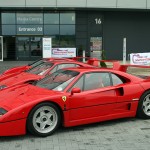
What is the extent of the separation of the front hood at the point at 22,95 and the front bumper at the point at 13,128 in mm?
285

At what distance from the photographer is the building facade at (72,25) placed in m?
26.9

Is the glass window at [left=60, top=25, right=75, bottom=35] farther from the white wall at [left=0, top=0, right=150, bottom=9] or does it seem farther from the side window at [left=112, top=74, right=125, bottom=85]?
the side window at [left=112, top=74, right=125, bottom=85]

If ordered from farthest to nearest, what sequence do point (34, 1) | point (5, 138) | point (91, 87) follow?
point (34, 1), point (91, 87), point (5, 138)

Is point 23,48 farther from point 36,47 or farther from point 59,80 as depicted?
point 59,80

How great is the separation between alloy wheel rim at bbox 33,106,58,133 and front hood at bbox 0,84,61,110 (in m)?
0.23

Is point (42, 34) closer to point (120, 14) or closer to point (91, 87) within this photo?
point (120, 14)

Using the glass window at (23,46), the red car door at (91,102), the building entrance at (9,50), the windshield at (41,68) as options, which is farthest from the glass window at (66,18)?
the red car door at (91,102)

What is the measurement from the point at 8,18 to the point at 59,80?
72.7ft

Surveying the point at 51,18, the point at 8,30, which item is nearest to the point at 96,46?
the point at 51,18

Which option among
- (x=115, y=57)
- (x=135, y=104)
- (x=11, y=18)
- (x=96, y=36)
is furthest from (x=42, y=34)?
(x=135, y=104)

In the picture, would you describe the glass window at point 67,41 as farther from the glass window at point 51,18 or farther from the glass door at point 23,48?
the glass door at point 23,48

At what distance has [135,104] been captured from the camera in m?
7.03

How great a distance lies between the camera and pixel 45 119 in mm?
5902

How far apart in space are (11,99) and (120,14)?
80.4 ft
